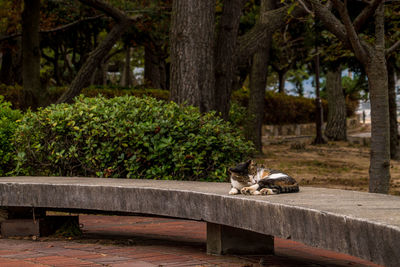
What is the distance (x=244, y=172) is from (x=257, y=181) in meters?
0.14

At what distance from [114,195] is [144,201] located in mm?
338

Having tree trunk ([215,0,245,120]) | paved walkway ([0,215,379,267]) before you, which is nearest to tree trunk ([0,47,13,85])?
tree trunk ([215,0,245,120])

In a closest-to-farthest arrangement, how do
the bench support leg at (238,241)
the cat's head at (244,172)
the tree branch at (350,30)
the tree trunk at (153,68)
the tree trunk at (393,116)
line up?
the cat's head at (244,172)
the bench support leg at (238,241)
the tree branch at (350,30)
the tree trunk at (393,116)
the tree trunk at (153,68)

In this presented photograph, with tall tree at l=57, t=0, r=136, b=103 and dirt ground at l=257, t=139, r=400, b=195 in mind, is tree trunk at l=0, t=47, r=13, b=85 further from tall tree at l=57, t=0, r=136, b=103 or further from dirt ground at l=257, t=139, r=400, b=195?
tall tree at l=57, t=0, r=136, b=103

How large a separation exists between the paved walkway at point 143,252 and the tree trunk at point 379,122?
210 cm

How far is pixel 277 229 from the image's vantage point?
4141 mm

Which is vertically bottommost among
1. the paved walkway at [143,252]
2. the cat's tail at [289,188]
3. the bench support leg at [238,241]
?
the paved walkway at [143,252]

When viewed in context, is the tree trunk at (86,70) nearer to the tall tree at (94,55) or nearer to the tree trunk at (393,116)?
the tall tree at (94,55)

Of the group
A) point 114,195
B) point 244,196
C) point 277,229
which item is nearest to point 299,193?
point 244,196

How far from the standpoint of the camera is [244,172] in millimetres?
4977

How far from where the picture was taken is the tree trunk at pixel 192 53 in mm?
8844

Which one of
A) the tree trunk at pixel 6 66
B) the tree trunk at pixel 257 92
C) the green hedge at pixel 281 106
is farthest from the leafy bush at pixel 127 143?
the tree trunk at pixel 6 66

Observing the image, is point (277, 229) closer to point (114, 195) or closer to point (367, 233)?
point (367, 233)

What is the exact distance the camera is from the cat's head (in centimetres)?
495
